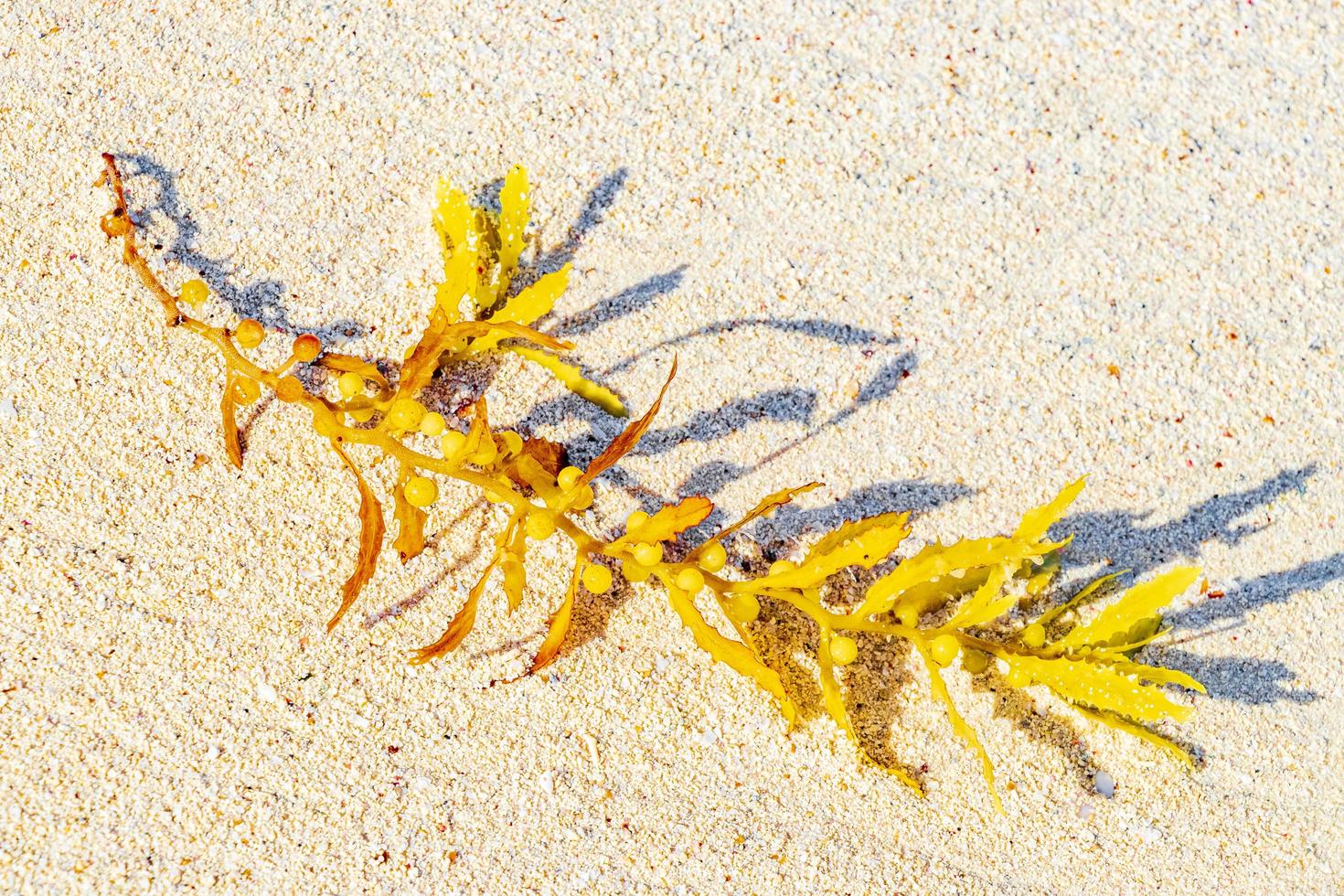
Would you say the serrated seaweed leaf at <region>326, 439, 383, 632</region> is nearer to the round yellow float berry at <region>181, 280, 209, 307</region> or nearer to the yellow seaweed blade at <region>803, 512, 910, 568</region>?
the round yellow float berry at <region>181, 280, 209, 307</region>

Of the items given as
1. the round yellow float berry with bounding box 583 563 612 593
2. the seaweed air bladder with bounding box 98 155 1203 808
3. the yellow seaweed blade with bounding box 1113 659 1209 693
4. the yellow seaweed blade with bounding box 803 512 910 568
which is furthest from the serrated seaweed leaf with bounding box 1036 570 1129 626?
the round yellow float berry with bounding box 583 563 612 593

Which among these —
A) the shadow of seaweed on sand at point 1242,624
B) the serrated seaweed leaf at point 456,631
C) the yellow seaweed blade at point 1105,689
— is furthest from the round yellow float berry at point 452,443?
the shadow of seaweed on sand at point 1242,624

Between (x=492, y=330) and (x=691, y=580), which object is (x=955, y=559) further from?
(x=492, y=330)

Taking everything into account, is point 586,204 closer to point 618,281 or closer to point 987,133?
point 618,281

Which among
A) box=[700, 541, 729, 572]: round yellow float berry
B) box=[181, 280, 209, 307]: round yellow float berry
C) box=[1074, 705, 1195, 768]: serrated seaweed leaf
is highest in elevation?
box=[181, 280, 209, 307]: round yellow float berry

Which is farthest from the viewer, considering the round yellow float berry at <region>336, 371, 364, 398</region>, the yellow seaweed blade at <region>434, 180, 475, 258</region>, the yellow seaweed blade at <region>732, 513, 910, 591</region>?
the yellow seaweed blade at <region>434, 180, 475, 258</region>

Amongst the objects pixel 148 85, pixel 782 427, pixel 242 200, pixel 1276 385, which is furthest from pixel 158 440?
pixel 1276 385
